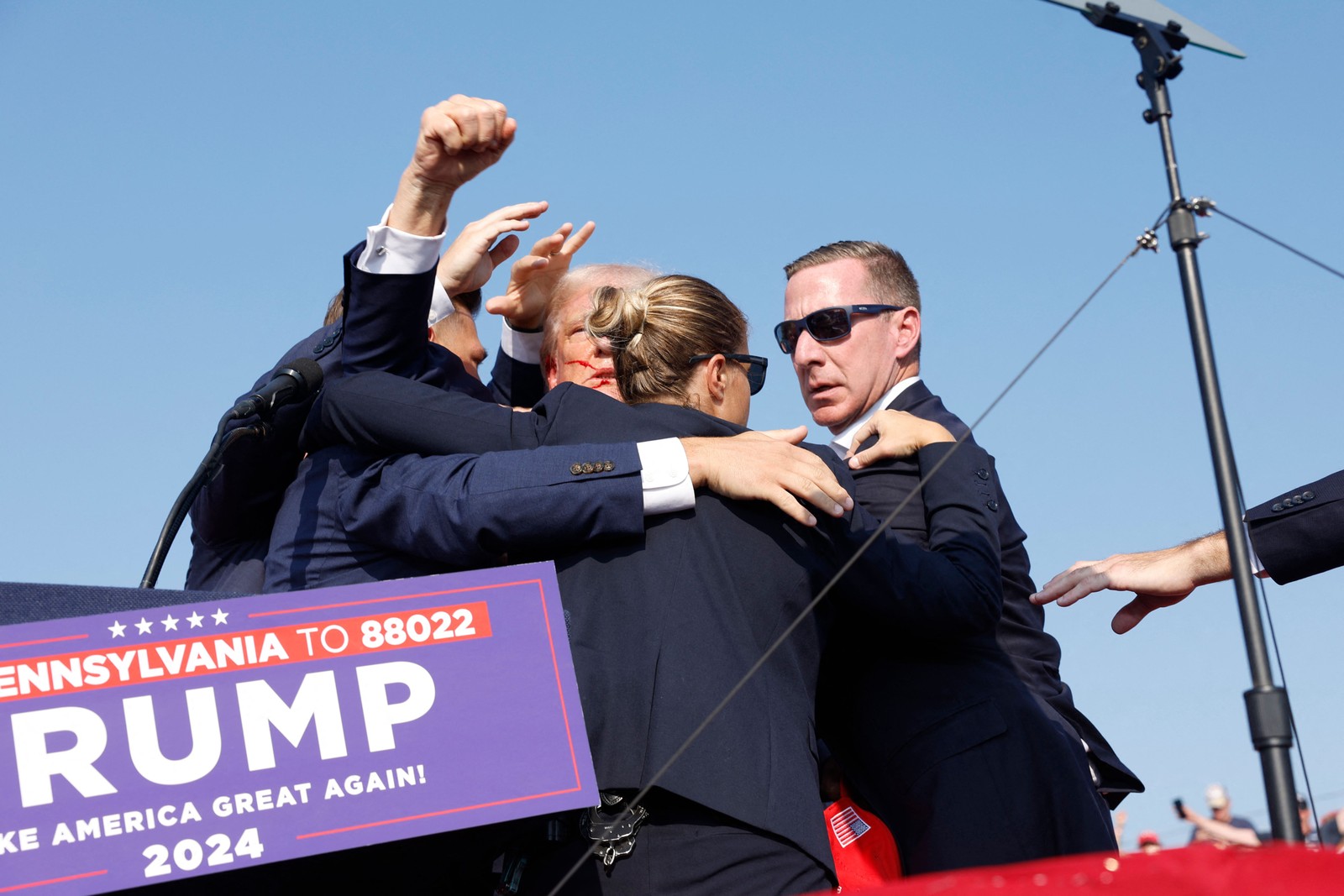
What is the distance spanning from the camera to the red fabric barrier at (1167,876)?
151cm

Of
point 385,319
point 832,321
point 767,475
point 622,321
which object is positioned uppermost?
point 832,321

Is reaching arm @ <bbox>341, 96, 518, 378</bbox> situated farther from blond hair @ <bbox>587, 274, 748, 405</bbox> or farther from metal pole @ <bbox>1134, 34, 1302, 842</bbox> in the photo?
metal pole @ <bbox>1134, 34, 1302, 842</bbox>

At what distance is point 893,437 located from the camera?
130 inches

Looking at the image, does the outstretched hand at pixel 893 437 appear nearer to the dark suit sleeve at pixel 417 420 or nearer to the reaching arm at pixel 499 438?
the reaching arm at pixel 499 438

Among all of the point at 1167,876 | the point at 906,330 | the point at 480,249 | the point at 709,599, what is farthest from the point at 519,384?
the point at 1167,876

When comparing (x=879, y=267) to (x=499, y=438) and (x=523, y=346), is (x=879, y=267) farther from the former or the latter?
(x=499, y=438)

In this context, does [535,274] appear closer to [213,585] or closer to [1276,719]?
[213,585]

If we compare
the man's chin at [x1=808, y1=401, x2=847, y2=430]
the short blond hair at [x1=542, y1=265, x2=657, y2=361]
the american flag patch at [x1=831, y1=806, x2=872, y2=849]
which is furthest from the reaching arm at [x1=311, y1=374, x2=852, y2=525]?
the man's chin at [x1=808, y1=401, x2=847, y2=430]

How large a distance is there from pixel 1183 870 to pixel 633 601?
4.26 feet

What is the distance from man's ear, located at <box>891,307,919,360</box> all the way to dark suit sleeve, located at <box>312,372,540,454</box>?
1.87 meters

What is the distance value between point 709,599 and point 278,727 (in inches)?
32.8

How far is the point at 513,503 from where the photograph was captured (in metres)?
2.72

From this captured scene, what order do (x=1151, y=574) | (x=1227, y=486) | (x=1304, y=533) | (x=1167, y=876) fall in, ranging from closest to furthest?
(x=1167, y=876) < (x=1227, y=486) < (x=1304, y=533) < (x=1151, y=574)

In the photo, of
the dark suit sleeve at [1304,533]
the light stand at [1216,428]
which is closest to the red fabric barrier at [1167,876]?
the light stand at [1216,428]
